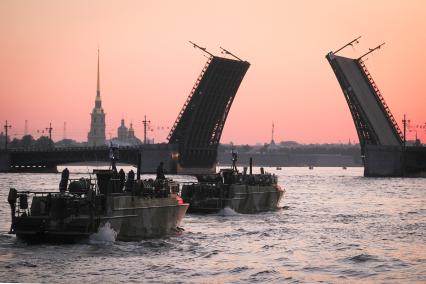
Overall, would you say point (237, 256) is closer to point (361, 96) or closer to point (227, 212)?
point (227, 212)

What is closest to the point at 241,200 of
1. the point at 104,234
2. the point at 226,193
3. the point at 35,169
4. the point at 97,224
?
the point at 226,193

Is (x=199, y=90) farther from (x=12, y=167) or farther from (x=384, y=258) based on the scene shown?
(x=384, y=258)

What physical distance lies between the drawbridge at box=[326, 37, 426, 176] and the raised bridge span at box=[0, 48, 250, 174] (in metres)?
10.8

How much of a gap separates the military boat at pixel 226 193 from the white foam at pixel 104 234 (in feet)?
53.0

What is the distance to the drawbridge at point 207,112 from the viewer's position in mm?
86938

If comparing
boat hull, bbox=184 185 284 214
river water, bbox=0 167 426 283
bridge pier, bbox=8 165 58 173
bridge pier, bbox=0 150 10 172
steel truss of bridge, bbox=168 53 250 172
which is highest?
steel truss of bridge, bbox=168 53 250 172

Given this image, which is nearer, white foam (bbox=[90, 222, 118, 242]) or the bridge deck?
white foam (bbox=[90, 222, 118, 242])

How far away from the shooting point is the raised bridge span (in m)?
88.1

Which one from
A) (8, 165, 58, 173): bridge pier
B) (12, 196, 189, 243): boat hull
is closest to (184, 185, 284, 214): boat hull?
(12, 196, 189, 243): boat hull

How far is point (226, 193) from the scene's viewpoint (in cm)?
4388

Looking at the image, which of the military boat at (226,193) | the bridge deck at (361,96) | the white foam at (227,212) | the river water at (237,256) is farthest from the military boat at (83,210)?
the bridge deck at (361,96)

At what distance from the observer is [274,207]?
5050cm

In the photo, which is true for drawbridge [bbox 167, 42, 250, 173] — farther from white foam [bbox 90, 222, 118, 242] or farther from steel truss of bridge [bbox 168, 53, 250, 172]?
white foam [bbox 90, 222, 118, 242]

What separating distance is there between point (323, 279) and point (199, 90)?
65742 mm
